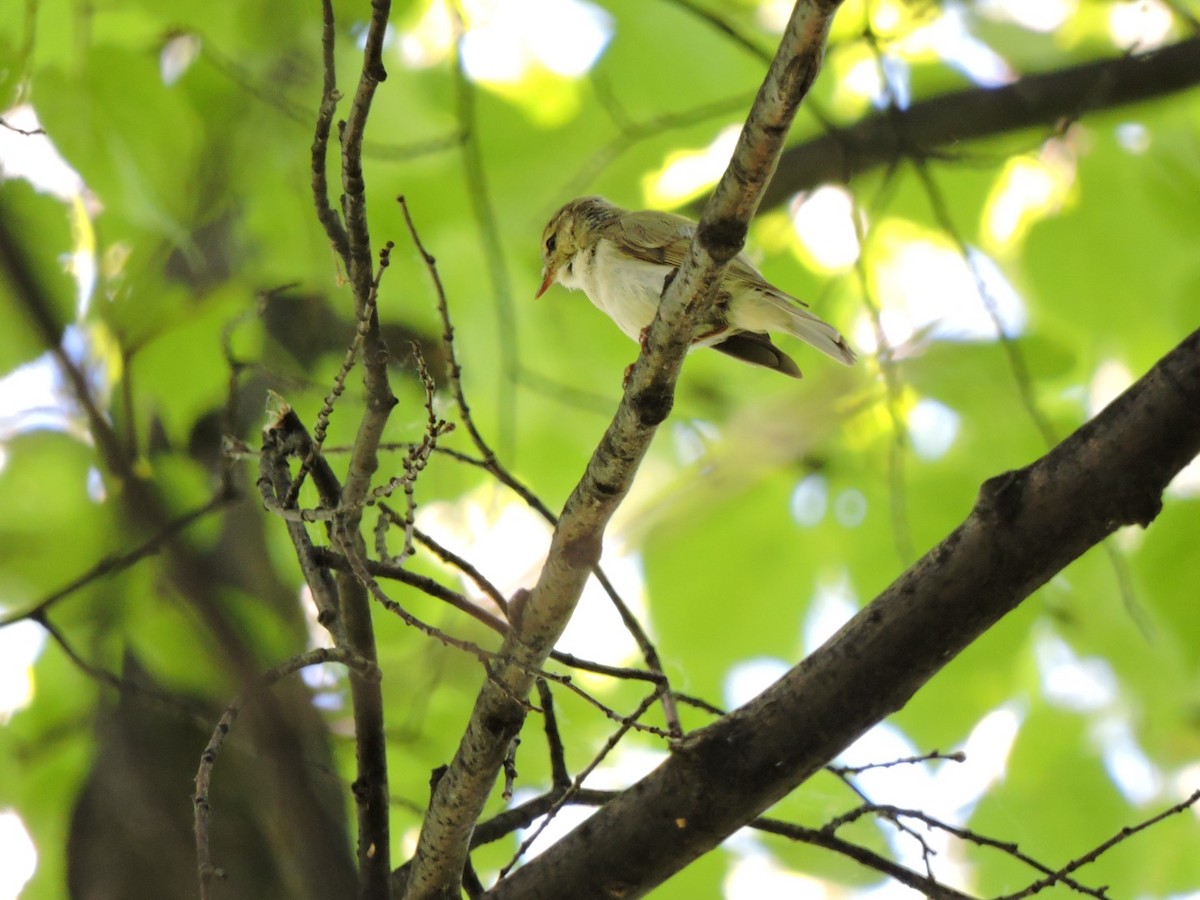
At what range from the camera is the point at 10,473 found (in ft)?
7.99

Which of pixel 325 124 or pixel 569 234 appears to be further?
pixel 569 234

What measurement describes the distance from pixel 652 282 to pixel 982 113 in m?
1.19

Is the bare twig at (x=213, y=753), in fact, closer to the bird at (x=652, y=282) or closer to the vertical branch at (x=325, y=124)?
the vertical branch at (x=325, y=124)

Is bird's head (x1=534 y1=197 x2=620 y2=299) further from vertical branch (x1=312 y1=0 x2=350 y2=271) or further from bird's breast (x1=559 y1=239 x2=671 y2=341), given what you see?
vertical branch (x1=312 y1=0 x2=350 y2=271)

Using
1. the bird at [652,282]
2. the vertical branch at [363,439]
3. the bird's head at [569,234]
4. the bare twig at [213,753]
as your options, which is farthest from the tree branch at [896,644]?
the bird's head at [569,234]

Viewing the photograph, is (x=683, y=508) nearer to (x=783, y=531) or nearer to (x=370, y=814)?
(x=783, y=531)

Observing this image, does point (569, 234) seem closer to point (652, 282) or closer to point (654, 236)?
point (654, 236)

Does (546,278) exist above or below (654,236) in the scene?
above

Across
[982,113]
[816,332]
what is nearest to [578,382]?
[816,332]

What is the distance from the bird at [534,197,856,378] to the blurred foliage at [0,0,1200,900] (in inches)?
4.9

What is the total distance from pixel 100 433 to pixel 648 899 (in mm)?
1947

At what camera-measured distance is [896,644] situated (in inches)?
66.2

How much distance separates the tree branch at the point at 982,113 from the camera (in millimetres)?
2965

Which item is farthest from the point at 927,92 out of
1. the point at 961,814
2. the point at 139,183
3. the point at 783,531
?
the point at 139,183
